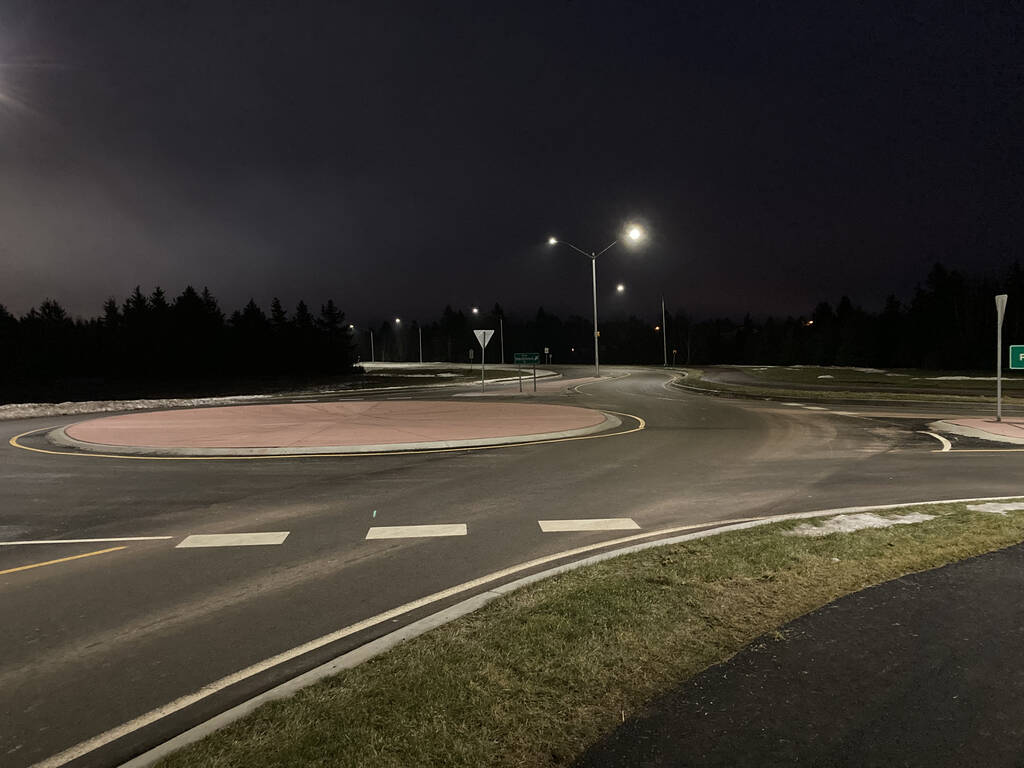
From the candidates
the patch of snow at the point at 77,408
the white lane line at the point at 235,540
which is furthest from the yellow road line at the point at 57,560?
the patch of snow at the point at 77,408

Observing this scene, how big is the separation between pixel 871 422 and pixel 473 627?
702 inches

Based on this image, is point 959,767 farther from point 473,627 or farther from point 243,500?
point 243,500

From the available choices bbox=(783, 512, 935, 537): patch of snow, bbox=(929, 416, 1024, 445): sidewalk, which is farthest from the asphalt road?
bbox=(929, 416, 1024, 445): sidewalk

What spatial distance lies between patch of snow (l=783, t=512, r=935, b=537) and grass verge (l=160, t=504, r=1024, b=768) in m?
0.44

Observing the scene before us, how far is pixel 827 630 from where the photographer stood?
4496 millimetres

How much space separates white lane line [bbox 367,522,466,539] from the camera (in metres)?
7.31

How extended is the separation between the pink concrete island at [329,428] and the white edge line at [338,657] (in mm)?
8286

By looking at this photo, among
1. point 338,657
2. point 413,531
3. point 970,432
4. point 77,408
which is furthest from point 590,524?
point 77,408

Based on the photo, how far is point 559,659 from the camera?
3.98 metres

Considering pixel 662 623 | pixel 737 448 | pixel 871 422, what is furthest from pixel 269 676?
pixel 871 422

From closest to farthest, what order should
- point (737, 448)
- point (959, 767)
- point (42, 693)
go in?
point (959, 767), point (42, 693), point (737, 448)

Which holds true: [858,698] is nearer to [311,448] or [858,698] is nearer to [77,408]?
[311,448]

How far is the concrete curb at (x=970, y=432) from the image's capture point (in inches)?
562

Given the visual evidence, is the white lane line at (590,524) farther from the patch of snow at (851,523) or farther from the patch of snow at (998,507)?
the patch of snow at (998,507)
